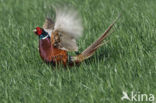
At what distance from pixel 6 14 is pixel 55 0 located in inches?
39.7

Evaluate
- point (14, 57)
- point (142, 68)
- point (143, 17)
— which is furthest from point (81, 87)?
point (143, 17)

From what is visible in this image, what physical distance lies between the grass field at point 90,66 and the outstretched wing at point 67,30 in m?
0.27

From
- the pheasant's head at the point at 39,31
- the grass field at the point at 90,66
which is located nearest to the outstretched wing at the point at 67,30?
the pheasant's head at the point at 39,31

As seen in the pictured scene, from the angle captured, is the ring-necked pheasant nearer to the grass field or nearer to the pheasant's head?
the pheasant's head

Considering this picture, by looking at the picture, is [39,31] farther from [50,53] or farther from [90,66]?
[90,66]

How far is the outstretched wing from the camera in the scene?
4781mm

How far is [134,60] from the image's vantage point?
487cm

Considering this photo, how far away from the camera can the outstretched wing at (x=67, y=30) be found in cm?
478

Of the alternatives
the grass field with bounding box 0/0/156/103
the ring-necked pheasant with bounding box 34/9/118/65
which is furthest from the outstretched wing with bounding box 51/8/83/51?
the grass field with bounding box 0/0/156/103

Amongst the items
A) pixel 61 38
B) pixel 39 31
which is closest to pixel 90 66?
pixel 61 38

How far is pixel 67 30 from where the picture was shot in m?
4.79

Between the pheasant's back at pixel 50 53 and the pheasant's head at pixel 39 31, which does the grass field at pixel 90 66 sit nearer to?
the pheasant's back at pixel 50 53

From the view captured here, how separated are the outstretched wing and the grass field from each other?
0.27 meters

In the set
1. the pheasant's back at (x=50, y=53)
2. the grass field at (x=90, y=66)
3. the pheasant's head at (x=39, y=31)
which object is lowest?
the grass field at (x=90, y=66)
